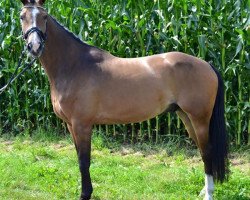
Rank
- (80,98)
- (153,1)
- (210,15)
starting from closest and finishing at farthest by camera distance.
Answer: (80,98) < (210,15) < (153,1)

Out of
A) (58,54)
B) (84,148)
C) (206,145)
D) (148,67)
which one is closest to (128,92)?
(148,67)

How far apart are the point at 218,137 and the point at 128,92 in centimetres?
107

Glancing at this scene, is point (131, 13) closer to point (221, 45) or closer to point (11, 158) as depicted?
point (221, 45)

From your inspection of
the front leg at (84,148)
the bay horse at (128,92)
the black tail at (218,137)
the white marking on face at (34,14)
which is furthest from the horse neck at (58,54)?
the black tail at (218,137)

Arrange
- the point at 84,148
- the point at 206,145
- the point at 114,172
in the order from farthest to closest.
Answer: the point at 114,172 < the point at 206,145 < the point at 84,148

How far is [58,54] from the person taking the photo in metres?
5.30

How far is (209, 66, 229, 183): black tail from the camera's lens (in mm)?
5352

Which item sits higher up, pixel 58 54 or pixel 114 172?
pixel 58 54

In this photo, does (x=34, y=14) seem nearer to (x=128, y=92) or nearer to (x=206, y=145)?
(x=128, y=92)

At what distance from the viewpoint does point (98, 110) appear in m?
5.26

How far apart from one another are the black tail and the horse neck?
5.05ft

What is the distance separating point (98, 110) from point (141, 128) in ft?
8.09

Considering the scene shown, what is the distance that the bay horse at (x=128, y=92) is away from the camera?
5.21 metres

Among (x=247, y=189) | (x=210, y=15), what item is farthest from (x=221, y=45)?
(x=247, y=189)
